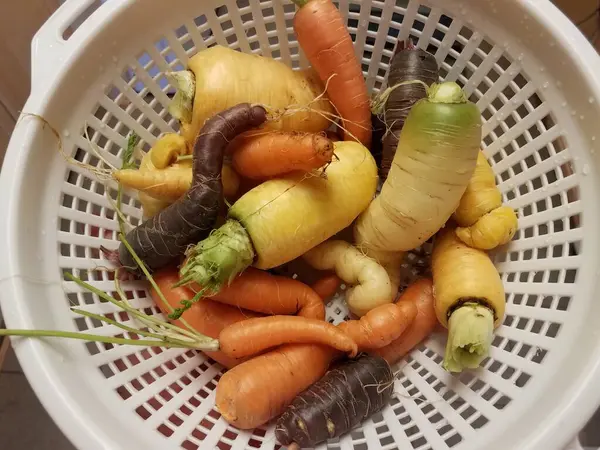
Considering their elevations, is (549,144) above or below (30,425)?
above

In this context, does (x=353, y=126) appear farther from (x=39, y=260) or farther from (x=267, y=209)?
(x=39, y=260)

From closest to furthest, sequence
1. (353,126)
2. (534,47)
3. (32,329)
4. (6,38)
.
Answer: (32,329)
(534,47)
(353,126)
(6,38)

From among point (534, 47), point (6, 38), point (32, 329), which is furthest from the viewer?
point (6, 38)

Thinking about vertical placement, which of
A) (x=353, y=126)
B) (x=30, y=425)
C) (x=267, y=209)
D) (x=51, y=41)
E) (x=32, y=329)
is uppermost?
(x=51, y=41)

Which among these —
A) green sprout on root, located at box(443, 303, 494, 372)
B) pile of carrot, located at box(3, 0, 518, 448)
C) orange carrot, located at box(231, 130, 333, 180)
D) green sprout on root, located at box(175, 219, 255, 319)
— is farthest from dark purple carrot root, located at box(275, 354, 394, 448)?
orange carrot, located at box(231, 130, 333, 180)

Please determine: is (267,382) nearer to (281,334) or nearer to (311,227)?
(281,334)

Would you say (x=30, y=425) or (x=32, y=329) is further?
(x=30, y=425)

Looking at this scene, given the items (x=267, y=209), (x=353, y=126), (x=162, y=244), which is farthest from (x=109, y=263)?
(x=353, y=126)

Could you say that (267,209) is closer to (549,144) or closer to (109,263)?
(109,263)
